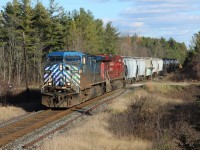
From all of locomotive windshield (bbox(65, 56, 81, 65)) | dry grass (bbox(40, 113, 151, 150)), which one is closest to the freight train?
locomotive windshield (bbox(65, 56, 81, 65))

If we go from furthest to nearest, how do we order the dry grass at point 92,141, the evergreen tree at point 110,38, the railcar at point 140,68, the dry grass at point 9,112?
the evergreen tree at point 110,38
the railcar at point 140,68
the dry grass at point 9,112
the dry grass at point 92,141

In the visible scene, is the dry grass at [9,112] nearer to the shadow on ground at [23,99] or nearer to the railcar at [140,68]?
the shadow on ground at [23,99]

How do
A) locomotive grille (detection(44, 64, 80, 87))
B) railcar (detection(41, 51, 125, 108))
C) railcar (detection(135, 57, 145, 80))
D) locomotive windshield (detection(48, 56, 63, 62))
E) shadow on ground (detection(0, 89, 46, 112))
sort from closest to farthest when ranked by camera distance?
railcar (detection(41, 51, 125, 108))
locomotive grille (detection(44, 64, 80, 87))
locomotive windshield (detection(48, 56, 63, 62))
shadow on ground (detection(0, 89, 46, 112))
railcar (detection(135, 57, 145, 80))

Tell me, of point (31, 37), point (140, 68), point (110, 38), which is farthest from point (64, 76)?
point (110, 38)

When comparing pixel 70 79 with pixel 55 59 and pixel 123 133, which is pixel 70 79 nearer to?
pixel 55 59

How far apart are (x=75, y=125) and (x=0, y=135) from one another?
351 cm

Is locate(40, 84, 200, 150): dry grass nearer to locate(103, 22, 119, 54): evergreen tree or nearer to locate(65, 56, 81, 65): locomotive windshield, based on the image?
locate(65, 56, 81, 65): locomotive windshield

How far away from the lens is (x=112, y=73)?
33.7m

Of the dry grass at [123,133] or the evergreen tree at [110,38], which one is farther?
the evergreen tree at [110,38]

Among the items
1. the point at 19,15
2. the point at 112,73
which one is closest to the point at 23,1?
the point at 19,15

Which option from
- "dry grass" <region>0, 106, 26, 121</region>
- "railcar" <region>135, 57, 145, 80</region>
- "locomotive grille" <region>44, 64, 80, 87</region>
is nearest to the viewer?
"dry grass" <region>0, 106, 26, 121</region>

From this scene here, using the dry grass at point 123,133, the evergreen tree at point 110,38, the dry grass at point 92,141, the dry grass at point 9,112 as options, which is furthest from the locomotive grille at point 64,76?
the evergreen tree at point 110,38

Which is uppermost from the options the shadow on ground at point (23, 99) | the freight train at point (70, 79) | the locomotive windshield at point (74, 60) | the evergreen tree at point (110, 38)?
the evergreen tree at point (110, 38)

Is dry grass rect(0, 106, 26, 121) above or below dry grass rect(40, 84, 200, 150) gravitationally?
below
